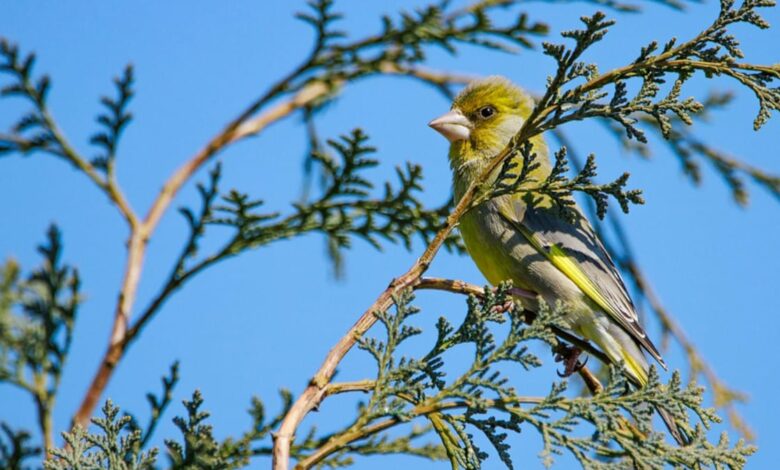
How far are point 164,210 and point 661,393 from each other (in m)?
2.42

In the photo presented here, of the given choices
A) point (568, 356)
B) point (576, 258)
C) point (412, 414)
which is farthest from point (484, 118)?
point (412, 414)

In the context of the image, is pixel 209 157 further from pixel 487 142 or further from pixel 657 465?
pixel 657 465

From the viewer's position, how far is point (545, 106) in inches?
99.0

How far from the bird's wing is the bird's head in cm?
55

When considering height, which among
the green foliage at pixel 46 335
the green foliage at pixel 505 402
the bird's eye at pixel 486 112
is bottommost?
the green foliage at pixel 505 402

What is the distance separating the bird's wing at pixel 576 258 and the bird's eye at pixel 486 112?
0.77 metres

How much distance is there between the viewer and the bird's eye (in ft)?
15.5

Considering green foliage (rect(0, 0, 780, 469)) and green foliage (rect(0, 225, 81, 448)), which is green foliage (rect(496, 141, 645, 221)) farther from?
green foliage (rect(0, 225, 81, 448))

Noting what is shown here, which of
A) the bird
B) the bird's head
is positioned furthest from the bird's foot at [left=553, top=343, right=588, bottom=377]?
the bird's head

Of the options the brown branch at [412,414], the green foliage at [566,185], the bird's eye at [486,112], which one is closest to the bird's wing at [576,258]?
the bird's eye at [486,112]

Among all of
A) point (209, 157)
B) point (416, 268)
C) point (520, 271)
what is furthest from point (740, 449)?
point (209, 157)

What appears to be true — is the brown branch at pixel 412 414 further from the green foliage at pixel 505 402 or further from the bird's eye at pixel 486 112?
the bird's eye at pixel 486 112

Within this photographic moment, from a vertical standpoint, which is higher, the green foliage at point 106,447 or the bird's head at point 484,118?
the bird's head at point 484,118

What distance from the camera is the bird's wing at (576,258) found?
394 centimetres
